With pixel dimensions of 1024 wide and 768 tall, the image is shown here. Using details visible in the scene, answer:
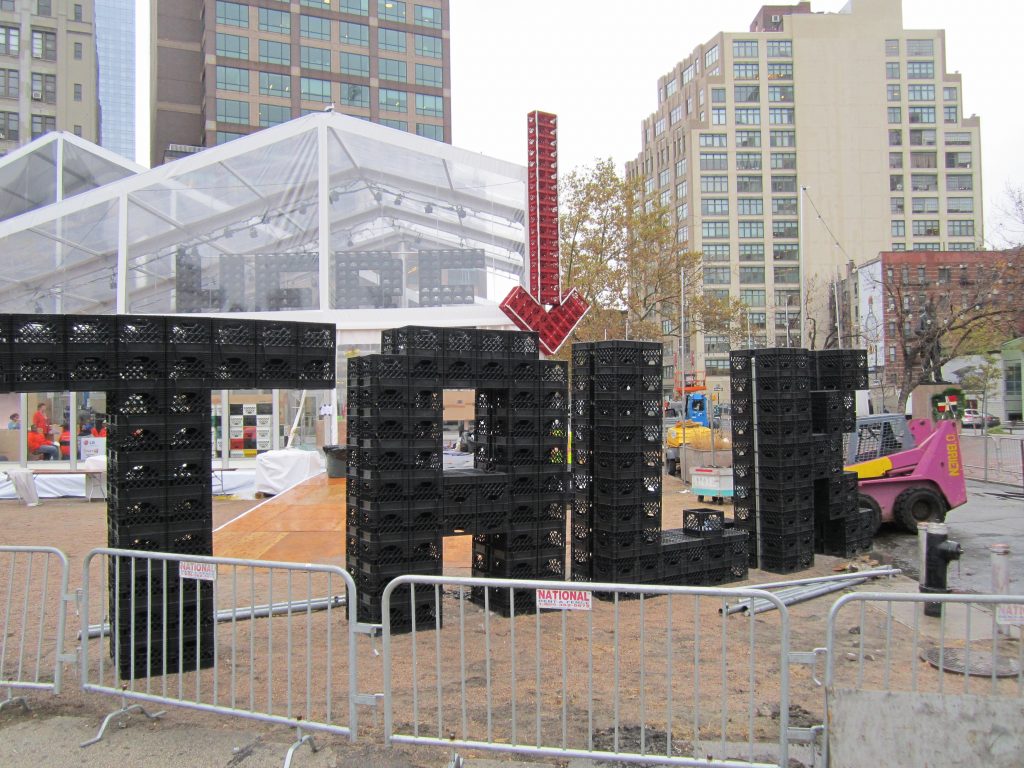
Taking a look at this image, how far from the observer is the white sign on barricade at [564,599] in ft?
14.3

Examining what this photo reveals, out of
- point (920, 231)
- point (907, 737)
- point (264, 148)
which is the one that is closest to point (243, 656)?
point (907, 737)

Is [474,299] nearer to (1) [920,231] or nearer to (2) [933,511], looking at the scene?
(2) [933,511]

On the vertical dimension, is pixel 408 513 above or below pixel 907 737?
above

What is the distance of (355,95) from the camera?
202ft

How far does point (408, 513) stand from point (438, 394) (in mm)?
1090

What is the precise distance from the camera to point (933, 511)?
39.2 feet

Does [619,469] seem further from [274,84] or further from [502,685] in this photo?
[274,84]

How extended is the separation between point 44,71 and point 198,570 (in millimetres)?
73453

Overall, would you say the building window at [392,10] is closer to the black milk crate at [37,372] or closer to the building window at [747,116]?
the building window at [747,116]

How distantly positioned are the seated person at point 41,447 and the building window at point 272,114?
45.5 m

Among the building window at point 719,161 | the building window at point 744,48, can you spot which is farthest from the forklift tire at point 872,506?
the building window at point 744,48

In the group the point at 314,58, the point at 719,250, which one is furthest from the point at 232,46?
the point at 719,250

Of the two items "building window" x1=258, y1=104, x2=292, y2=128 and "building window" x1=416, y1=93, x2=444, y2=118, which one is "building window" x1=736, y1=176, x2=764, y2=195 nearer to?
"building window" x1=416, y1=93, x2=444, y2=118

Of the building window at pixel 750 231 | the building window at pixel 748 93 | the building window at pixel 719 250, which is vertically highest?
the building window at pixel 748 93
